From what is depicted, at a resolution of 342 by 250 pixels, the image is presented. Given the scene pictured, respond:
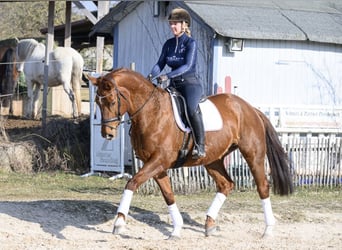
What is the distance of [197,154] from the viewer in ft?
33.8

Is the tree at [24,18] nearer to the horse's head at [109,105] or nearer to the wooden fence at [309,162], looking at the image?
the wooden fence at [309,162]

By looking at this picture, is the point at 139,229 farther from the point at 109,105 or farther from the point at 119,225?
the point at 109,105

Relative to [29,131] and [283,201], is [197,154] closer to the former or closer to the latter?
[283,201]

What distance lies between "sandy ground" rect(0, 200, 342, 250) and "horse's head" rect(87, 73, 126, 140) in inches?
55.6

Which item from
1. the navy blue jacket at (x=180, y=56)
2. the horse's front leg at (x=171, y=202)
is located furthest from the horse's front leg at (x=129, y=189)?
the navy blue jacket at (x=180, y=56)

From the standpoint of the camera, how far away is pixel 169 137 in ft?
32.8

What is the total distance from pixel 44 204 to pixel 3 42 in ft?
48.4

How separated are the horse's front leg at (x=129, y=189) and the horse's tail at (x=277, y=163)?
239 cm

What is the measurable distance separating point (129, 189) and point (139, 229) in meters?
1.54

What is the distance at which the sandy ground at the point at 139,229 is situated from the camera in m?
9.45

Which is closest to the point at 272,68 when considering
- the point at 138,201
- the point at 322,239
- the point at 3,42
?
the point at 138,201

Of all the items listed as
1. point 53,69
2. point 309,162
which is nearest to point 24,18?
point 53,69

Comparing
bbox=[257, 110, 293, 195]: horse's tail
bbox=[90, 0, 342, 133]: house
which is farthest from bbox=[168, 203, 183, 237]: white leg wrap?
bbox=[90, 0, 342, 133]: house

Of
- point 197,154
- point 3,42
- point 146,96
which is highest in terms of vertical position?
point 3,42
